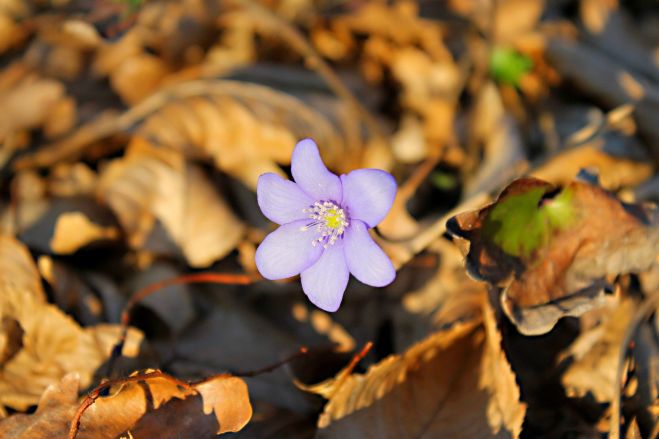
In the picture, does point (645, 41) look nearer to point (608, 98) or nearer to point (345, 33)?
point (608, 98)

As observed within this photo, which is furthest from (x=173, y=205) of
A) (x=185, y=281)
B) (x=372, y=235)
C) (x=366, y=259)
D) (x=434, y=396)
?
(x=434, y=396)

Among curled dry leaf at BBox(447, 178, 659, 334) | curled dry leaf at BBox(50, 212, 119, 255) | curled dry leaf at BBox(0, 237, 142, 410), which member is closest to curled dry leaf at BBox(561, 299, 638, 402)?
curled dry leaf at BBox(447, 178, 659, 334)

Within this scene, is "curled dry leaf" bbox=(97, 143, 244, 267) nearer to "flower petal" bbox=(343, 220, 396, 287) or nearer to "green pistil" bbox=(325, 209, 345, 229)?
"green pistil" bbox=(325, 209, 345, 229)

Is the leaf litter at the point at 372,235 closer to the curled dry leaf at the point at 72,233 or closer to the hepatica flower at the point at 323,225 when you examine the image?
the curled dry leaf at the point at 72,233

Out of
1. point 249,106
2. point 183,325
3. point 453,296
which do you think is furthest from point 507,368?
point 249,106

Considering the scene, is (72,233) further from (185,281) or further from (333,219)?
(333,219)

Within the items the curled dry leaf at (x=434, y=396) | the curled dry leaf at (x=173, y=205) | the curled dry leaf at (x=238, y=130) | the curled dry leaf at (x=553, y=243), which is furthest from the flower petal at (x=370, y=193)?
the curled dry leaf at (x=238, y=130)
